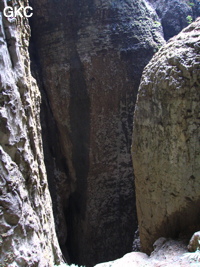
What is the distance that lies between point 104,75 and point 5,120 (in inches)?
225

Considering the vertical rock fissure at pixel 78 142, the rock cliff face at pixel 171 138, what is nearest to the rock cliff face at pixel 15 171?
the rock cliff face at pixel 171 138

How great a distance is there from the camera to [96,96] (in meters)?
8.41

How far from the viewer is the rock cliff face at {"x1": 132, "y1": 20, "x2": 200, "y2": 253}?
407 cm

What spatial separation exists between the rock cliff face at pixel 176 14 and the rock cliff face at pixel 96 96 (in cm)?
194

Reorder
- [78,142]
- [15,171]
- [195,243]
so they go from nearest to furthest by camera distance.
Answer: [15,171] → [195,243] → [78,142]

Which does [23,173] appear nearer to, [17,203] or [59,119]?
[17,203]

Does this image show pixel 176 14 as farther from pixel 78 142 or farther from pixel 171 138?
pixel 171 138

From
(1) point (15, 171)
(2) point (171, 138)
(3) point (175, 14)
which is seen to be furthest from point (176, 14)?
(1) point (15, 171)

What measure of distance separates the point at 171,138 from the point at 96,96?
4.44 metres

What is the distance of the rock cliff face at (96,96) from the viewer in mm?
8289

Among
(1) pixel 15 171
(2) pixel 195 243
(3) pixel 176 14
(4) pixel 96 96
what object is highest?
(3) pixel 176 14

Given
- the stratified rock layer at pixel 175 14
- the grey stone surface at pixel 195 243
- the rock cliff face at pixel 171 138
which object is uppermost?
the stratified rock layer at pixel 175 14

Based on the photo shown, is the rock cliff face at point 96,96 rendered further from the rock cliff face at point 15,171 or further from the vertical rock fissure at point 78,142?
the rock cliff face at point 15,171

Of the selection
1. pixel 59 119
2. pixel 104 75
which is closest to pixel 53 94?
pixel 59 119
